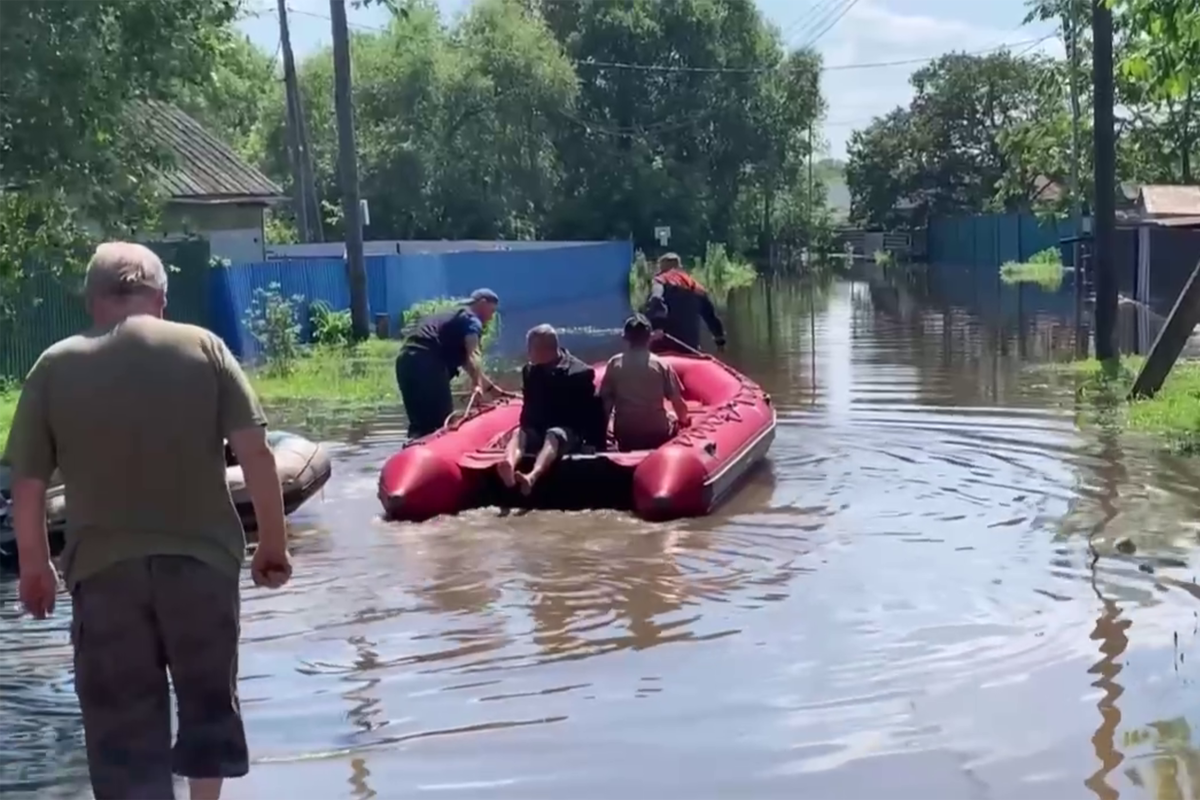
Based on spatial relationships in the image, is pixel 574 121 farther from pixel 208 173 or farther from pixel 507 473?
pixel 507 473

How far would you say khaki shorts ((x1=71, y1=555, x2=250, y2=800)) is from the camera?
485 centimetres

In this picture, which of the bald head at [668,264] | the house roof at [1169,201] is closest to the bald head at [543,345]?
the bald head at [668,264]

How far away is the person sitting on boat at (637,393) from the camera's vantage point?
40.4 feet

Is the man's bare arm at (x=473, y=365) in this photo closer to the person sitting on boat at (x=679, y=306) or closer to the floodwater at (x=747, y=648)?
the floodwater at (x=747, y=648)

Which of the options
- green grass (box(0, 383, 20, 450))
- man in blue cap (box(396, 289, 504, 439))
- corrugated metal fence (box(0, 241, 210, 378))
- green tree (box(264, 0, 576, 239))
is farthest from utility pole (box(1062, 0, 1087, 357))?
man in blue cap (box(396, 289, 504, 439))

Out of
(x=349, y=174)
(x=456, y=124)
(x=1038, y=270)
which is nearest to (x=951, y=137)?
(x=1038, y=270)

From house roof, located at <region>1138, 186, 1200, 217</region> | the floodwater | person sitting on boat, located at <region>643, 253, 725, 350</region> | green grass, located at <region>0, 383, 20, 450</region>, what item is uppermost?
house roof, located at <region>1138, 186, 1200, 217</region>

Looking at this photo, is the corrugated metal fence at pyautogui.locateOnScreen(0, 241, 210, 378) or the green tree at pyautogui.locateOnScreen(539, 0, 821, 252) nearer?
the corrugated metal fence at pyautogui.locateOnScreen(0, 241, 210, 378)

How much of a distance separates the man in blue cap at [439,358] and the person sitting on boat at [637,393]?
1180 millimetres

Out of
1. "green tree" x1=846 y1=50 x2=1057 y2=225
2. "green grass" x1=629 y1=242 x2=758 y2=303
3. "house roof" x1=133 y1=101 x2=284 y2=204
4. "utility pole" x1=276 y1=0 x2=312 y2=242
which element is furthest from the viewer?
"green tree" x1=846 y1=50 x2=1057 y2=225

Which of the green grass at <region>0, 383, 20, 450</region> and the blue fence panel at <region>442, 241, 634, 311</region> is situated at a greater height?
the blue fence panel at <region>442, 241, 634, 311</region>

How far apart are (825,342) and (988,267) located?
3934 cm

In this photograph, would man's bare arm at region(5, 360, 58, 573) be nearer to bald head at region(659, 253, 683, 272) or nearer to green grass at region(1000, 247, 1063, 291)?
bald head at region(659, 253, 683, 272)

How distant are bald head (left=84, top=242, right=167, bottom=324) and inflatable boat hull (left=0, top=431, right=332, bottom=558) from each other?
5.38 meters
